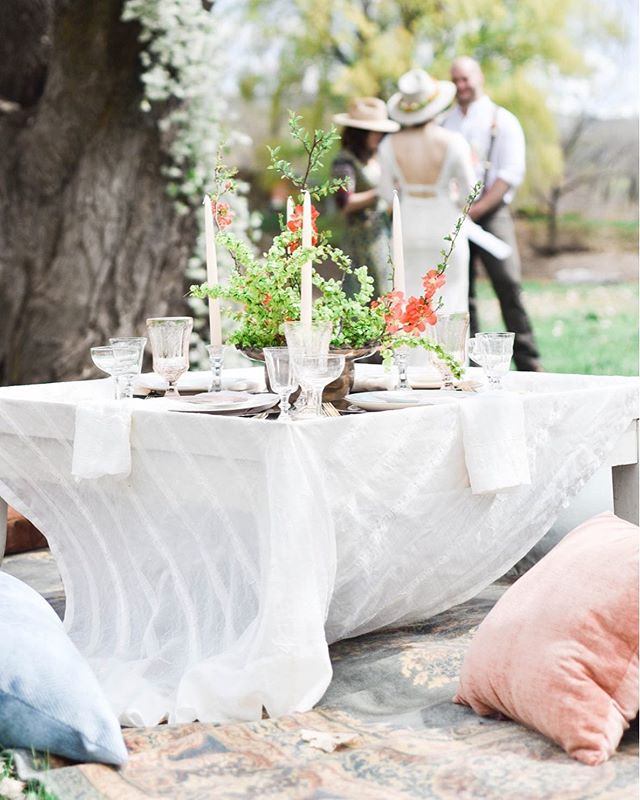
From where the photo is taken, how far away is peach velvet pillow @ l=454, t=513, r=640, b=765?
5.75ft

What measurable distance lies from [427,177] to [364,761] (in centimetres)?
392

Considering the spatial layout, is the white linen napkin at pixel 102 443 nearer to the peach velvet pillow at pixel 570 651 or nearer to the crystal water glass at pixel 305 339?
the crystal water glass at pixel 305 339

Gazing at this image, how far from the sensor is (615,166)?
6969mm

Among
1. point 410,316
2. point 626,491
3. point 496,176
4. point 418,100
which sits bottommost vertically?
point 626,491

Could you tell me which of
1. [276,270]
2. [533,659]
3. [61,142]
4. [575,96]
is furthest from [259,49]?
[533,659]

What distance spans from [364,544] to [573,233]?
541cm

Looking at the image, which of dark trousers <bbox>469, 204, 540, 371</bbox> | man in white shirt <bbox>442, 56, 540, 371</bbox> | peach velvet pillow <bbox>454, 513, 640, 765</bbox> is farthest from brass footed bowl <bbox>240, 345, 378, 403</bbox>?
dark trousers <bbox>469, 204, 540, 371</bbox>

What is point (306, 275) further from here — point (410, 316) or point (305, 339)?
point (410, 316)

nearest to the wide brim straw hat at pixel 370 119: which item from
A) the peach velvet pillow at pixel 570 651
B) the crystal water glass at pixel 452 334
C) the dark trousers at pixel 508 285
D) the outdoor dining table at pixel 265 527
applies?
the dark trousers at pixel 508 285

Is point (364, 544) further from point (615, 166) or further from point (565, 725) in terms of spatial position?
point (615, 166)

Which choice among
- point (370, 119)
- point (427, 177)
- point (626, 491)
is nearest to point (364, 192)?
point (370, 119)

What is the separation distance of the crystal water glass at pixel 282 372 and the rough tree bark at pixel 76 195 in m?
3.72

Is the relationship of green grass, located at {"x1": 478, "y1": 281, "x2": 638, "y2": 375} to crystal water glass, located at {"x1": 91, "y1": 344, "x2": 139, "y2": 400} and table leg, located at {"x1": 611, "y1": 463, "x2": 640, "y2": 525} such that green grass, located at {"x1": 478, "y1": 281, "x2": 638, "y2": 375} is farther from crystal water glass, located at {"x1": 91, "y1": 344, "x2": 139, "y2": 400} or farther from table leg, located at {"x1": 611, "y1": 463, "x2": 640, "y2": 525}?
crystal water glass, located at {"x1": 91, "y1": 344, "x2": 139, "y2": 400}

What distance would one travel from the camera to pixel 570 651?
1801 millimetres
